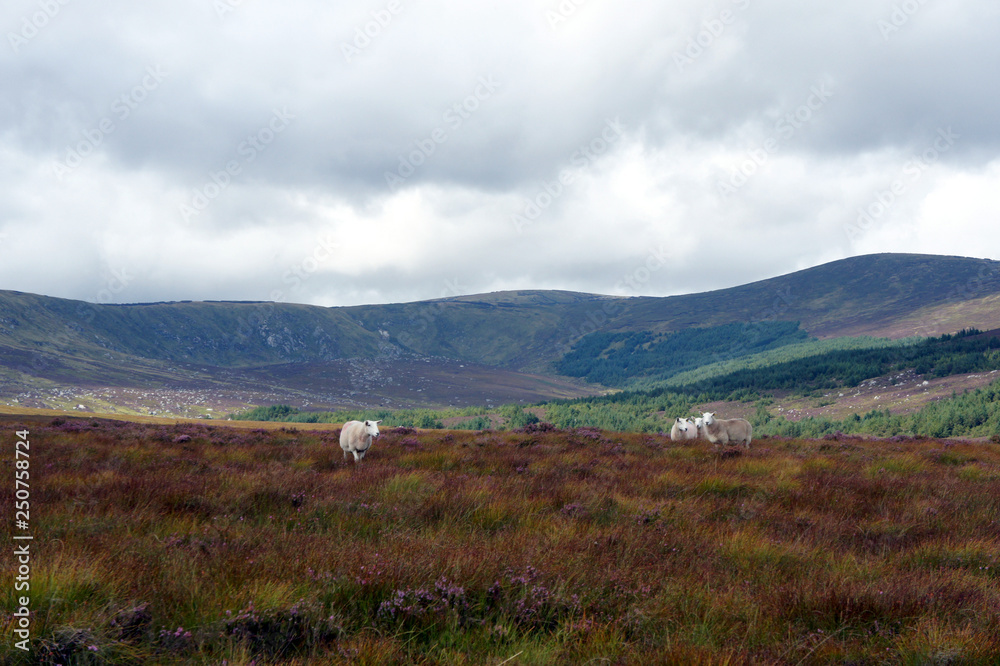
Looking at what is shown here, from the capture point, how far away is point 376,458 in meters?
13.9

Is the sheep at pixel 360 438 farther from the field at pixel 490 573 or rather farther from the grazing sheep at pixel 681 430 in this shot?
the grazing sheep at pixel 681 430

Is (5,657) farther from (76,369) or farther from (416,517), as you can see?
(76,369)

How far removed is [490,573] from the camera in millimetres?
4199

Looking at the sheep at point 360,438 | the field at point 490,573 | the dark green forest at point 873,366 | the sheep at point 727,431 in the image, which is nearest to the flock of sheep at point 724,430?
the sheep at point 727,431

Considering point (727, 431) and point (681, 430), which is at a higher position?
point (727, 431)

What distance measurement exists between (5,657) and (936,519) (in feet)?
33.2

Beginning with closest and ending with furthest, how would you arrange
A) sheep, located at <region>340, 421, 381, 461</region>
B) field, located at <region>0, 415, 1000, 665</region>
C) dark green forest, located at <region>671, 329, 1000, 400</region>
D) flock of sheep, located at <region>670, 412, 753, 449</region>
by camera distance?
field, located at <region>0, 415, 1000, 665</region>
sheep, located at <region>340, 421, 381, 461</region>
flock of sheep, located at <region>670, 412, 753, 449</region>
dark green forest, located at <region>671, 329, 1000, 400</region>

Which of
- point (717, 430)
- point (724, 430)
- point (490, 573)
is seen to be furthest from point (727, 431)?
point (490, 573)

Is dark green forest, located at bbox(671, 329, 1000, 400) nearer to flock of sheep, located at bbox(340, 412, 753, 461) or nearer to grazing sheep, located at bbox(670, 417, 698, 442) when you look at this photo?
flock of sheep, located at bbox(340, 412, 753, 461)

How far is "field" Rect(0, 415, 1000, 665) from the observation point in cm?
319

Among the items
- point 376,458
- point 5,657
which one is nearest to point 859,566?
point 5,657

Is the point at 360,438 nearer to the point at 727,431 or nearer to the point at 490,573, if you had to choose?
the point at 490,573

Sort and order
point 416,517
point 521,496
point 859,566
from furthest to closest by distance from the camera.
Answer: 1. point 521,496
2. point 416,517
3. point 859,566

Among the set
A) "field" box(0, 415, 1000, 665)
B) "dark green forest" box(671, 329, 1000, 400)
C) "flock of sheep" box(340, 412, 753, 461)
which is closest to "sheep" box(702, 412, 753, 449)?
"flock of sheep" box(340, 412, 753, 461)
